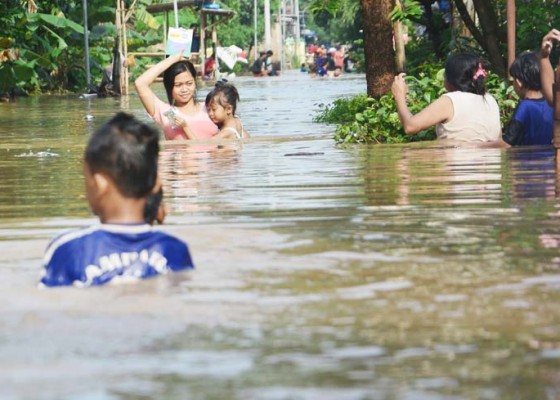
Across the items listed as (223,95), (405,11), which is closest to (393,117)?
(223,95)

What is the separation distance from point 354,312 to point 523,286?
81 centimetres

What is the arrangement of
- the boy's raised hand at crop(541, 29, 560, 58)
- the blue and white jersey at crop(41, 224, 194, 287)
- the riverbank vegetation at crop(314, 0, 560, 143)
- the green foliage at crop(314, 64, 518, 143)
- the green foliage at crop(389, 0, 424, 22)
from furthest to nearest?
the green foliage at crop(389, 0, 424, 22) < the riverbank vegetation at crop(314, 0, 560, 143) < the green foliage at crop(314, 64, 518, 143) < the boy's raised hand at crop(541, 29, 560, 58) < the blue and white jersey at crop(41, 224, 194, 287)

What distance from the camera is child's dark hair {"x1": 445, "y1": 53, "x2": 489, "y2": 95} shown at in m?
11.6

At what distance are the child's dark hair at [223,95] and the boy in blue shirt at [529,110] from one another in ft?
9.79

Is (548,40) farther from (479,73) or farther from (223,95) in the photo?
(223,95)

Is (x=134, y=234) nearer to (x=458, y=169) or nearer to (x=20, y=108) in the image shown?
(x=458, y=169)

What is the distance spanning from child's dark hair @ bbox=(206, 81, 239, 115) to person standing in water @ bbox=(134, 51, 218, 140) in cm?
18

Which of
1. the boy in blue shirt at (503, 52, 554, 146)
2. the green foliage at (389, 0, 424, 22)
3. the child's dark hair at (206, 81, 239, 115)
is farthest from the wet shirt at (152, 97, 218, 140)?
the green foliage at (389, 0, 424, 22)

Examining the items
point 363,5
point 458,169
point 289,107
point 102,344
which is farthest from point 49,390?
point 289,107

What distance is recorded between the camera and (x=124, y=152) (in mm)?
5996

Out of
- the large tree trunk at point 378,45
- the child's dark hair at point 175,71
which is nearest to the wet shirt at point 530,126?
the child's dark hair at point 175,71

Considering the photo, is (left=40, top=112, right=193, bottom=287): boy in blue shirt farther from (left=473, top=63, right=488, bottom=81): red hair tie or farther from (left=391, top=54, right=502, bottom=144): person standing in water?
(left=473, top=63, right=488, bottom=81): red hair tie

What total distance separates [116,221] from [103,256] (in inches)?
7.0

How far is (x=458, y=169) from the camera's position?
11.2 meters
